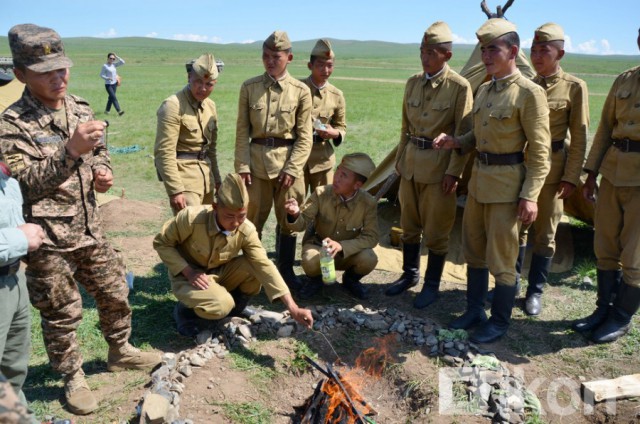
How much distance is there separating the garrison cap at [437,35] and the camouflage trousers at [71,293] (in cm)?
330

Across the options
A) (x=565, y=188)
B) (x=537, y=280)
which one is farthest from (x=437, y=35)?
(x=537, y=280)

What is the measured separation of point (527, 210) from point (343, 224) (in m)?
1.83

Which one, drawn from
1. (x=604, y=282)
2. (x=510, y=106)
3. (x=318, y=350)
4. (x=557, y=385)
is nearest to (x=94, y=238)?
(x=318, y=350)

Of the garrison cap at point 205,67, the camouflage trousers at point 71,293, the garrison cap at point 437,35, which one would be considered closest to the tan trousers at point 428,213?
the garrison cap at point 437,35

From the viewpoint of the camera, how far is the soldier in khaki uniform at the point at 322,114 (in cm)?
599

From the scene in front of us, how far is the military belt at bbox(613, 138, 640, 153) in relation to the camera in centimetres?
456

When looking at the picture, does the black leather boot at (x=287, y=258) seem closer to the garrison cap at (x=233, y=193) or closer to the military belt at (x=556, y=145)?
the garrison cap at (x=233, y=193)

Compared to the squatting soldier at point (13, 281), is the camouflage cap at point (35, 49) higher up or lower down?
higher up

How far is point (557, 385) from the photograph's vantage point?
429 cm

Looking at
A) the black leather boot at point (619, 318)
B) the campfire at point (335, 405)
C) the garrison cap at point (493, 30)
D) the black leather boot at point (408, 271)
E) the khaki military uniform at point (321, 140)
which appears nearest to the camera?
the campfire at point (335, 405)

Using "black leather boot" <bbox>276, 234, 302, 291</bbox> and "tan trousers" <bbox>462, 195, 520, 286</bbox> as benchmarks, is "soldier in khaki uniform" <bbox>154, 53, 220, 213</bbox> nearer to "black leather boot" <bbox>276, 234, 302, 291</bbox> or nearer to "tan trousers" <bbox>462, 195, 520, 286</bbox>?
"black leather boot" <bbox>276, 234, 302, 291</bbox>

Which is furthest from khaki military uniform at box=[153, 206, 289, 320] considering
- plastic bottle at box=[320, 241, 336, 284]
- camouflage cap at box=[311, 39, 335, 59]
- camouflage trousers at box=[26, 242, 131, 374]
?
camouflage cap at box=[311, 39, 335, 59]

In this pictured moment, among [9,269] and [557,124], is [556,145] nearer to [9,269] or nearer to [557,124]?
[557,124]

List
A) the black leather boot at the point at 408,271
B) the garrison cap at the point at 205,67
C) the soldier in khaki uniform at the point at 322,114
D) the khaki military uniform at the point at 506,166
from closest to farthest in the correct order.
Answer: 1. the khaki military uniform at the point at 506,166
2. the garrison cap at the point at 205,67
3. the black leather boot at the point at 408,271
4. the soldier in khaki uniform at the point at 322,114
